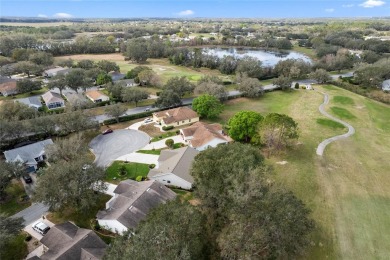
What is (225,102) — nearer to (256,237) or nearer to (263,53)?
(256,237)

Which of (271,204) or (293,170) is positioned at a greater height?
(271,204)

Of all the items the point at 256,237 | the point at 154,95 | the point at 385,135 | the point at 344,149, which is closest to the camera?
the point at 256,237

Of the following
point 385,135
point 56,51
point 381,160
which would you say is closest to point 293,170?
point 381,160

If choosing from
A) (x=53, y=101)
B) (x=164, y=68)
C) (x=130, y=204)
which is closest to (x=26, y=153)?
(x=130, y=204)

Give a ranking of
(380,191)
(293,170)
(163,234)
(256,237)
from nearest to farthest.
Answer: (163,234)
(256,237)
(380,191)
(293,170)

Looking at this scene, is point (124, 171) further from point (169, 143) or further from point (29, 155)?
point (29, 155)

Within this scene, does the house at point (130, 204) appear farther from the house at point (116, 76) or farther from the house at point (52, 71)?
the house at point (52, 71)

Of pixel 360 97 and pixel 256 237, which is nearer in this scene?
pixel 256 237

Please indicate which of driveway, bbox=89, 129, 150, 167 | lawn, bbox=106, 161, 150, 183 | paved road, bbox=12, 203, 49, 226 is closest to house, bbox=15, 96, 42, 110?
driveway, bbox=89, 129, 150, 167
